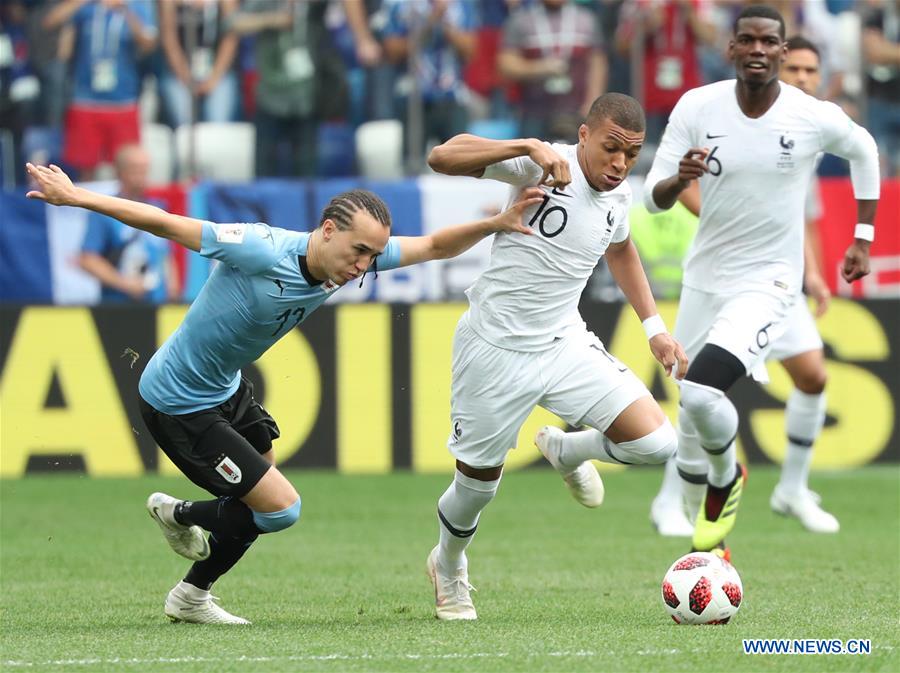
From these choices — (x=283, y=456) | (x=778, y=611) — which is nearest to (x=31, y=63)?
(x=283, y=456)

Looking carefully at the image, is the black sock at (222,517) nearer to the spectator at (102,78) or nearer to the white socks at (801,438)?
the white socks at (801,438)

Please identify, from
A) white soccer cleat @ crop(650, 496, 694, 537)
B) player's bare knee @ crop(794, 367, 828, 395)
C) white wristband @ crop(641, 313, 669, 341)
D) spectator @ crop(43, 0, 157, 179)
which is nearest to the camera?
white wristband @ crop(641, 313, 669, 341)

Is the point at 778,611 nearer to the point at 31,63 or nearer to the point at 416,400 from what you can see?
the point at 416,400

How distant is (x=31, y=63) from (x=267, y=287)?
10.4m

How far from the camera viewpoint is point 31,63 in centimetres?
1678

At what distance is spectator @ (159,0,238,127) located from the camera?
1672 centimetres

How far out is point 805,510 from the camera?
1150 centimetres

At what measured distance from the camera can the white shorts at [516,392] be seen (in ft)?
25.7

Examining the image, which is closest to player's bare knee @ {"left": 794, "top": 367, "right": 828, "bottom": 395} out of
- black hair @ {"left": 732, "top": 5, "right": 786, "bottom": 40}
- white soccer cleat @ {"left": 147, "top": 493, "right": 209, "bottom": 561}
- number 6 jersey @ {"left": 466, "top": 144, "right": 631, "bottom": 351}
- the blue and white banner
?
black hair @ {"left": 732, "top": 5, "right": 786, "bottom": 40}

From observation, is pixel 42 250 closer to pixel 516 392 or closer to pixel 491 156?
pixel 516 392

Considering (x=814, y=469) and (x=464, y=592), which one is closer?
(x=464, y=592)

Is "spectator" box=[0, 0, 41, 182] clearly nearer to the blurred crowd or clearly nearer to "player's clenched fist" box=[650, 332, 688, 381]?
the blurred crowd

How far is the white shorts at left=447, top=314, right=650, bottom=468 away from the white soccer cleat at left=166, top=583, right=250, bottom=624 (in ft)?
4.34

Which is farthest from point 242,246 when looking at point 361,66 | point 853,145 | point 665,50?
point 665,50
